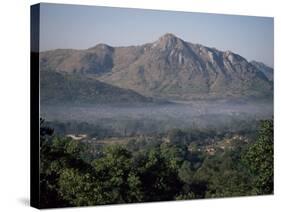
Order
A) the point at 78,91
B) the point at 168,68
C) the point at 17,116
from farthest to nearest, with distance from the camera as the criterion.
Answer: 1. the point at 168,68
2. the point at 17,116
3. the point at 78,91

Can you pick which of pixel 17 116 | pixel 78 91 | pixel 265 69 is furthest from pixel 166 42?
pixel 17 116

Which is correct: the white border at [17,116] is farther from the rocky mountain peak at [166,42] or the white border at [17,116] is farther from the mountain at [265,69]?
the mountain at [265,69]

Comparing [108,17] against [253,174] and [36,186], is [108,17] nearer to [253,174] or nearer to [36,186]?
[36,186]

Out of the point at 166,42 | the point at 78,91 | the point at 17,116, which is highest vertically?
the point at 166,42

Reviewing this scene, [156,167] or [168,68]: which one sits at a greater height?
[168,68]

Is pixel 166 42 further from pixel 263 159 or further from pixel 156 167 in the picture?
pixel 263 159
